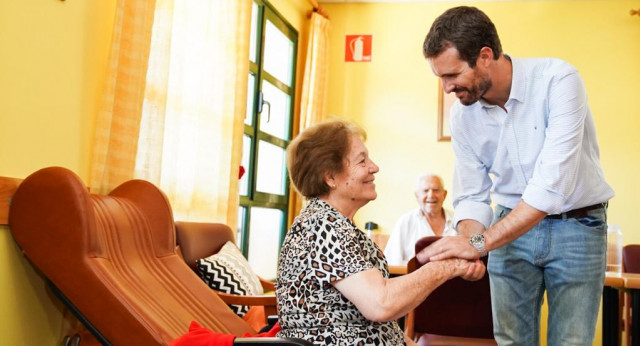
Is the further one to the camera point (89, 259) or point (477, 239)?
point (89, 259)

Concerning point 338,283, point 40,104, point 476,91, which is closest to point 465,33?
point 476,91

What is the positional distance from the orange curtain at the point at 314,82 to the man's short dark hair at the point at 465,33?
3.81 meters

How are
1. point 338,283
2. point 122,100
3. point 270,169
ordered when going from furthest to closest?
point 270,169, point 122,100, point 338,283

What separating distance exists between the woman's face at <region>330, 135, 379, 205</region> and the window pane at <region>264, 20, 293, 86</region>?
3.53 metres

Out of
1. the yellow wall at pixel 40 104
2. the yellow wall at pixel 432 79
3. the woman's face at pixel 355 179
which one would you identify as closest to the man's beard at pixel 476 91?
the woman's face at pixel 355 179

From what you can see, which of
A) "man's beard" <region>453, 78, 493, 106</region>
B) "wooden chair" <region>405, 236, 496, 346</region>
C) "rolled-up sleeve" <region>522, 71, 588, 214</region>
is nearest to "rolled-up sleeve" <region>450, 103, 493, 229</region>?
"man's beard" <region>453, 78, 493, 106</region>

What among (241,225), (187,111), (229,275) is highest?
(187,111)

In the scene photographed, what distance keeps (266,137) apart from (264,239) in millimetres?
819

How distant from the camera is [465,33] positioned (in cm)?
180

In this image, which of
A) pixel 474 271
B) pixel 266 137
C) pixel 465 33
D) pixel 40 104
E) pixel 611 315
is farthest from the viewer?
pixel 266 137

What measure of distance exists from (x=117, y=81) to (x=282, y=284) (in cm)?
142

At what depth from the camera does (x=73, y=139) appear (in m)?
2.55

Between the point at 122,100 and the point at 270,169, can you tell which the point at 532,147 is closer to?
the point at 122,100

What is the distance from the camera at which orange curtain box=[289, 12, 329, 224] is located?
5.72m
